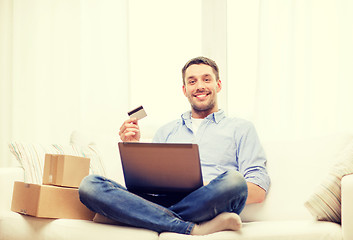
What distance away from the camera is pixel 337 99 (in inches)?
116

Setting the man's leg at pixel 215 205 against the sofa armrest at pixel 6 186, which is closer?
the man's leg at pixel 215 205

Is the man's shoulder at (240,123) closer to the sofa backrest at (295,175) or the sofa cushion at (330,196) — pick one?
the sofa backrest at (295,175)

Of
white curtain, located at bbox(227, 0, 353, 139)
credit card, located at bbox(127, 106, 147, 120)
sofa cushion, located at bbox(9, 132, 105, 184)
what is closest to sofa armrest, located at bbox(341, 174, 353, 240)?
credit card, located at bbox(127, 106, 147, 120)

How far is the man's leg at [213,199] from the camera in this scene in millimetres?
1556

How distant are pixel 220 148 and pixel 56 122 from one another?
1.66 meters

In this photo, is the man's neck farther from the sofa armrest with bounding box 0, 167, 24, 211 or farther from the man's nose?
the sofa armrest with bounding box 0, 167, 24, 211

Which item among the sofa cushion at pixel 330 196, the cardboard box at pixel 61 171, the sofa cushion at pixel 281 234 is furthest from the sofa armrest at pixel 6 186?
the sofa cushion at pixel 330 196

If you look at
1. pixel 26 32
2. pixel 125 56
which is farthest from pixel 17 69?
pixel 125 56

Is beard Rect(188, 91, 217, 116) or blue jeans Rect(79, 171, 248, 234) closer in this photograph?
blue jeans Rect(79, 171, 248, 234)

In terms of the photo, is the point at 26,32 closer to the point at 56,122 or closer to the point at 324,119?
the point at 56,122

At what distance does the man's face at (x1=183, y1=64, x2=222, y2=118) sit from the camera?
2234 mm

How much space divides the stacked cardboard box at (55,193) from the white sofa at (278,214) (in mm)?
46

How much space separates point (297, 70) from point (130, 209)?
6.22 ft

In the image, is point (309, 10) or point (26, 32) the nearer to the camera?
point (309, 10)
